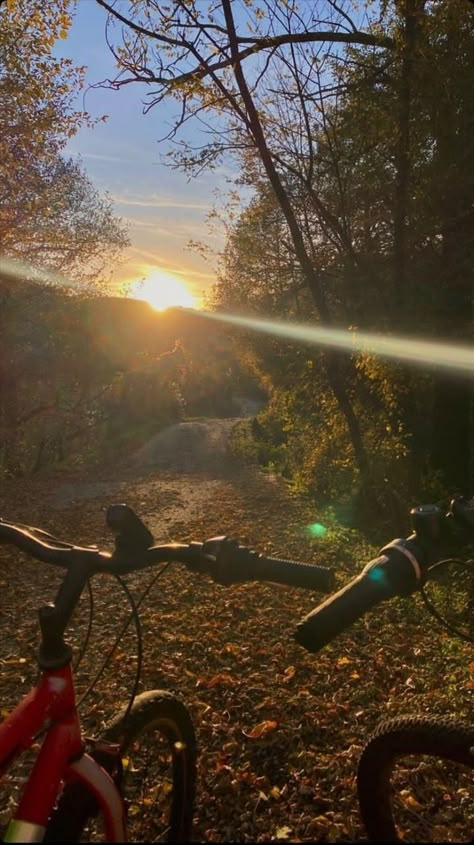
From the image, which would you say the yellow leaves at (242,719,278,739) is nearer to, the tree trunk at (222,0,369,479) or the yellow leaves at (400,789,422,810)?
the yellow leaves at (400,789,422,810)

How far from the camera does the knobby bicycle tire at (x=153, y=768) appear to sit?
2002mm

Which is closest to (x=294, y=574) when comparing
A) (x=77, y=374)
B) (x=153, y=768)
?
(x=153, y=768)

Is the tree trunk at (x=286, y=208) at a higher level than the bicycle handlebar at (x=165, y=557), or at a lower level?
higher

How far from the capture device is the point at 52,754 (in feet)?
5.60

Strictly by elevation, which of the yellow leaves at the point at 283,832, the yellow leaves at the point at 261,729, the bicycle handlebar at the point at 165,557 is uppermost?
the bicycle handlebar at the point at 165,557

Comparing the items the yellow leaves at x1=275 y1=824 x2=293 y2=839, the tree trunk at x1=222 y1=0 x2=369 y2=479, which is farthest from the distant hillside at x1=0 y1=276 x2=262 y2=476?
the yellow leaves at x1=275 y1=824 x2=293 y2=839

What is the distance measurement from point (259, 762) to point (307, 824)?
0.66m

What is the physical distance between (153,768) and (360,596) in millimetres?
2125

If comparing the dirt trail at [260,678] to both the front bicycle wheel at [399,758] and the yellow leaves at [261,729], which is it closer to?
the yellow leaves at [261,729]

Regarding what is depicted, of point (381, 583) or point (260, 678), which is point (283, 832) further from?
point (381, 583)

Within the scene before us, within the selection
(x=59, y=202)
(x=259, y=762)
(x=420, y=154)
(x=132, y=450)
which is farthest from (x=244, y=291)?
(x=259, y=762)

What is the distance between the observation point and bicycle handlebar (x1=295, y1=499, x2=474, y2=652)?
52.0 inches

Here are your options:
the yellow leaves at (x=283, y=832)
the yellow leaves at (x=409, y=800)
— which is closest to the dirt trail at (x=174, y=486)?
the yellow leaves at (x=283, y=832)

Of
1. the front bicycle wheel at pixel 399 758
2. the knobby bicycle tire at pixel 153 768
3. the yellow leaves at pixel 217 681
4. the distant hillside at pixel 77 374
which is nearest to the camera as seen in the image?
the knobby bicycle tire at pixel 153 768
